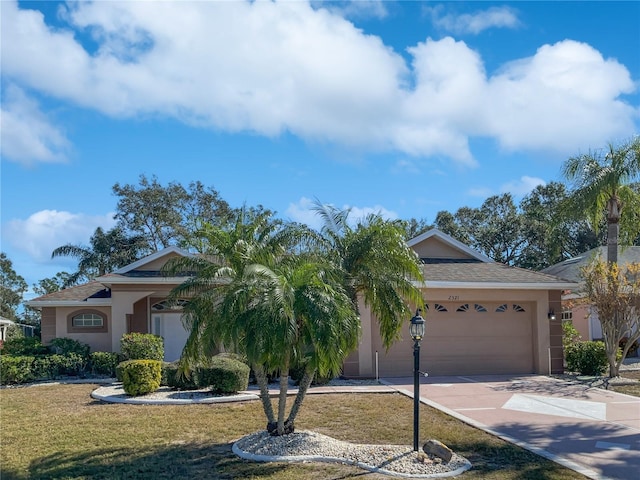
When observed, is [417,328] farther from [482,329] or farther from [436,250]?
[436,250]

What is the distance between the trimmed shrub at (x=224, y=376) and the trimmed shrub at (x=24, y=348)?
313 inches

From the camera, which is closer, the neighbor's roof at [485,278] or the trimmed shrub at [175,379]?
the trimmed shrub at [175,379]

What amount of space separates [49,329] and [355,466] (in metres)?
16.4

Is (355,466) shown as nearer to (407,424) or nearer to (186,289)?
(407,424)

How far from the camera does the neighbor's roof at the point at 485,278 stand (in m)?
18.4

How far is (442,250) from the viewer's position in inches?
864

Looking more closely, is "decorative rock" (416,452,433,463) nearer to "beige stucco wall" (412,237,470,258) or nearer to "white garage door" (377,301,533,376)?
"white garage door" (377,301,533,376)

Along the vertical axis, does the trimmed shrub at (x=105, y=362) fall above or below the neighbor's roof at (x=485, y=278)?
below

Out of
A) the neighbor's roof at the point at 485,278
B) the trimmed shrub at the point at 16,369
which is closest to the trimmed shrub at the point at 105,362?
the trimmed shrub at the point at 16,369

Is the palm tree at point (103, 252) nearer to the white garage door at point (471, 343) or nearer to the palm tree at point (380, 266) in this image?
the white garage door at point (471, 343)

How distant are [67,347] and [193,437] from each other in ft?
35.5

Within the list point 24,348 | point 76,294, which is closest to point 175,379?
point 24,348

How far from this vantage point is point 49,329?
21297 millimetres

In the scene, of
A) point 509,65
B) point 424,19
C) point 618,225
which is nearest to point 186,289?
point 424,19
